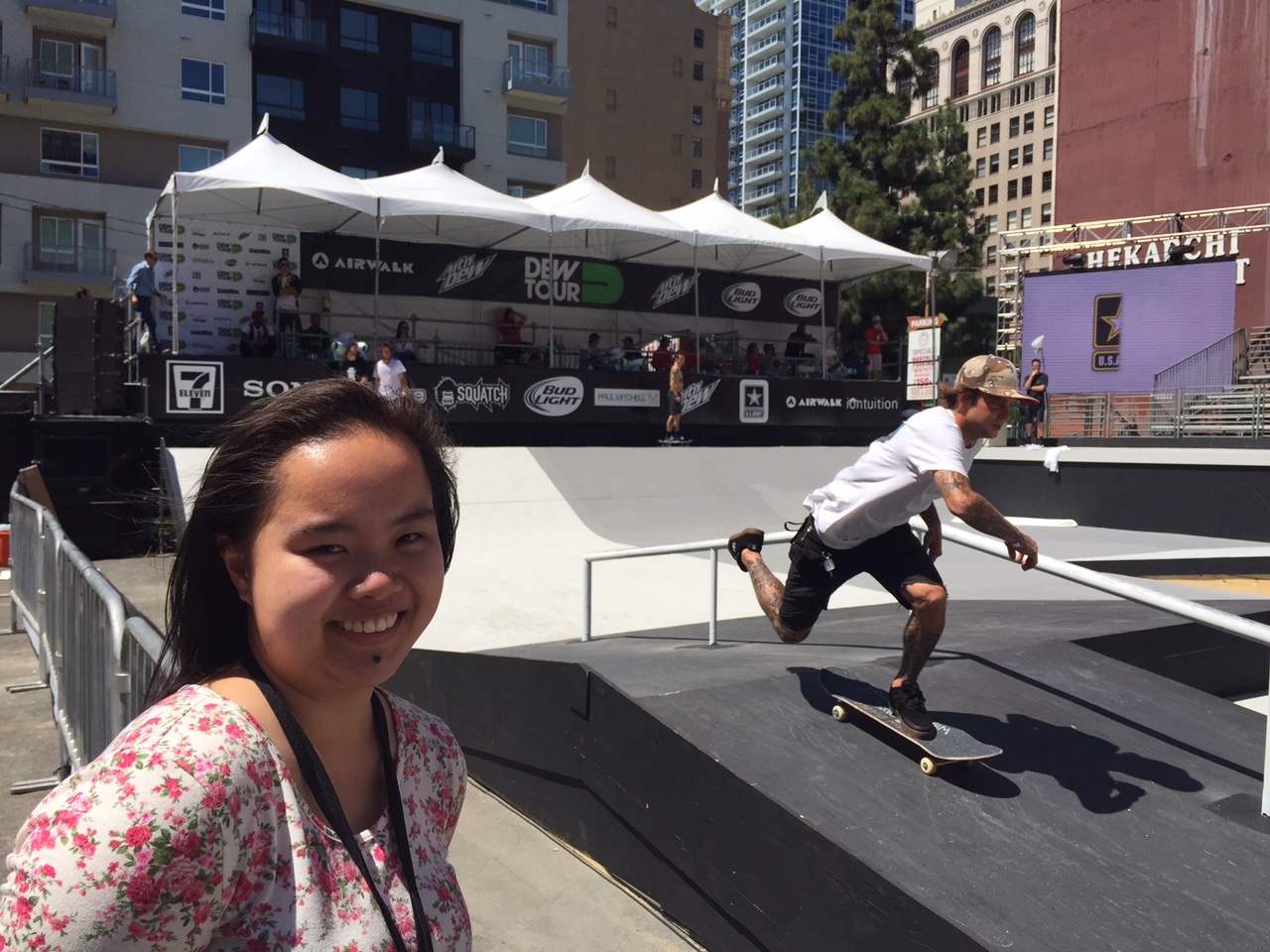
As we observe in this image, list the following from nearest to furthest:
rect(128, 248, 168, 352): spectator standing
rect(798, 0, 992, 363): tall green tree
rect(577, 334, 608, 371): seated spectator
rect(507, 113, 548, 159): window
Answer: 1. rect(128, 248, 168, 352): spectator standing
2. rect(577, 334, 608, 371): seated spectator
3. rect(798, 0, 992, 363): tall green tree
4. rect(507, 113, 548, 159): window

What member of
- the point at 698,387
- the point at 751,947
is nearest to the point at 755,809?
the point at 751,947

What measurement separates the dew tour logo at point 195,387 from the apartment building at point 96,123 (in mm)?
23833

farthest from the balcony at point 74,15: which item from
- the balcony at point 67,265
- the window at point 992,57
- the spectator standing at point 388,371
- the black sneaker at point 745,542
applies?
the window at point 992,57

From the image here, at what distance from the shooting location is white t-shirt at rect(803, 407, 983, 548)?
381cm

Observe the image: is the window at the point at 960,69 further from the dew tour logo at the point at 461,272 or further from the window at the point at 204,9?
the dew tour logo at the point at 461,272

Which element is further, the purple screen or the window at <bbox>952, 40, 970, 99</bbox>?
the window at <bbox>952, 40, 970, 99</bbox>

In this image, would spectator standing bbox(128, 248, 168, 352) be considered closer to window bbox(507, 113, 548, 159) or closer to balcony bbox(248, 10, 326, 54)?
balcony bbox(248, 10, 326, 54)

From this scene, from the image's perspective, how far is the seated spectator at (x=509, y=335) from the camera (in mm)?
18844

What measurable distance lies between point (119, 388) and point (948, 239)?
2789cm

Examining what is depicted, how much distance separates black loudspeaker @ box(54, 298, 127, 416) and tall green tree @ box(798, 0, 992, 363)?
25683 millimetres

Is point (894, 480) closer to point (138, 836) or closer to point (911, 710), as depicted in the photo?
point (911, 710)

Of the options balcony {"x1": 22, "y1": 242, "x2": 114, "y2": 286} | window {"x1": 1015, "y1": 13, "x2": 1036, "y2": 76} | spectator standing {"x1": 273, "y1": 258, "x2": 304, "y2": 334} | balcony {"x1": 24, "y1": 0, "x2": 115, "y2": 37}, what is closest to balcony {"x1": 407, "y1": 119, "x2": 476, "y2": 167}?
balcony {"x1": 24, "y1": 0, "x2": 115, "y2": 37}

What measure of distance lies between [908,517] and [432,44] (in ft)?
137

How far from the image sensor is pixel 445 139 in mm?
39844
